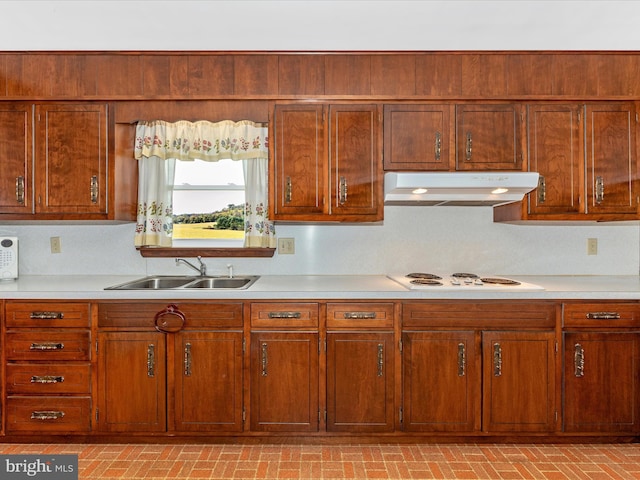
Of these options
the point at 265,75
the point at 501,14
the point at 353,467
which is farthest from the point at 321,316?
the point at 501,14

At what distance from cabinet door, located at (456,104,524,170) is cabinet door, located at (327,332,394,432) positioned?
46.9 inches

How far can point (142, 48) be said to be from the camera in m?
2.48

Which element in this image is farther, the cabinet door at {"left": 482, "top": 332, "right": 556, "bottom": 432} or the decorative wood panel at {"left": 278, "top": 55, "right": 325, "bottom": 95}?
the decorative wood panel at {"left": 278, "top": 55, "right": 325, "bottom": 95}

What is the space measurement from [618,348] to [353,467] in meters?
1.56

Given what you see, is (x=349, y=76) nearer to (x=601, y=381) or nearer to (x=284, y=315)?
(x=284, y=315)

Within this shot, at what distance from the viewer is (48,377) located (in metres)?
2.27

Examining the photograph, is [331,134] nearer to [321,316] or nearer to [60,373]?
[321,316]

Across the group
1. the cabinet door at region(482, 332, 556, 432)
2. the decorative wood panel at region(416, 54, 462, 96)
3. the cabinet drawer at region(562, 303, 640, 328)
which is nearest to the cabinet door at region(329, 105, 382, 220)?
the decorative wood panel at region(416, 54, 462, 96)

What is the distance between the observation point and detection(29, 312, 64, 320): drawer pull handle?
226cm

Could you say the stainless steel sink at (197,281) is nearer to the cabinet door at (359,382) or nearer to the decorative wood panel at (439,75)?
the cabinet door at (359,382)

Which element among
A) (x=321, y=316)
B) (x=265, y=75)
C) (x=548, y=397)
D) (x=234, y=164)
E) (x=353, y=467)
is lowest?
(x=353, y=467)

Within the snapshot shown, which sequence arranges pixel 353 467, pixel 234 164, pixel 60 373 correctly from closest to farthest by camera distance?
pixel 353 467 → pixel 60 373 → pixel 234 164

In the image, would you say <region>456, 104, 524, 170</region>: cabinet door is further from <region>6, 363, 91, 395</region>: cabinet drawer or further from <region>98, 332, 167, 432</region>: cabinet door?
<region>6, 363, 91, 395</region>: cabinet drawer

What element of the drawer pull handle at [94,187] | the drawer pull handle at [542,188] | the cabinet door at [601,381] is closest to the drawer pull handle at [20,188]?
the drawer pull handle at [94,187]
